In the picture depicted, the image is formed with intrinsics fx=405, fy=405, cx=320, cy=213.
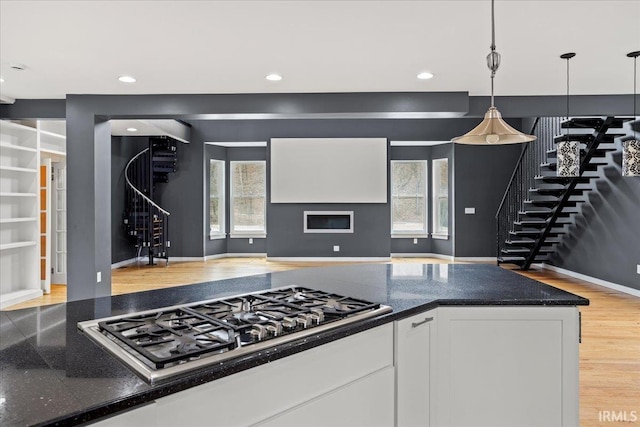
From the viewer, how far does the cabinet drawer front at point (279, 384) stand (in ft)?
3.36

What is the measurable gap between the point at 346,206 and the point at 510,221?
10.9 ft

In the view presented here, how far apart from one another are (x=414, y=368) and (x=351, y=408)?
0.39m

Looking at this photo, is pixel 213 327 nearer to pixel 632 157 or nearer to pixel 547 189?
pixel 632 157

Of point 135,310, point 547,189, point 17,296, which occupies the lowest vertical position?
point 17,296

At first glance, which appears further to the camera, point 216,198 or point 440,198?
point 216,198

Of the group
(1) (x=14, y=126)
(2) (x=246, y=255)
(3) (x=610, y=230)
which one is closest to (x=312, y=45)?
(1) (x=14, y=126)

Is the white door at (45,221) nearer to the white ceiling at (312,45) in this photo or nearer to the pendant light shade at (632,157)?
the white ceiling at (312,45)

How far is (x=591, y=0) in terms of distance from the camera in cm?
257

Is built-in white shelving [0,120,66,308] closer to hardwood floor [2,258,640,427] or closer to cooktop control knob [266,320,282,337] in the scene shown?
hardwood floor [2,258,640,427]

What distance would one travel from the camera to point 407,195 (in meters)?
9.57

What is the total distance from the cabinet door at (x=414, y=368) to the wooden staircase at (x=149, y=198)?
7.37 metres

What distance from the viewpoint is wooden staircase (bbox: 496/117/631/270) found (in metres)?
5.68

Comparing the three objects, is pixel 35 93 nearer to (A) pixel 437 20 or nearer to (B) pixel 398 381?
(A) pixel 437 20

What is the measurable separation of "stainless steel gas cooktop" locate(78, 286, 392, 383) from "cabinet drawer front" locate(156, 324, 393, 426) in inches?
2.6
